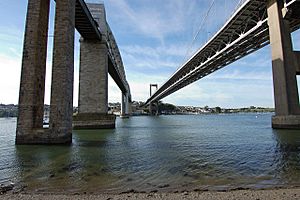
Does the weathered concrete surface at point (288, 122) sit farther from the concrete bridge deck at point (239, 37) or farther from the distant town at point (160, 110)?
the distant town at point (160, 110)

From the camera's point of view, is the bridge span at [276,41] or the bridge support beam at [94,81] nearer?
the bridge span at [276,41]

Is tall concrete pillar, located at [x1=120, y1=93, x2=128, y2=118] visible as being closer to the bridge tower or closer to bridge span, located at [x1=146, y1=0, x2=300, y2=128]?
bridge span, located at [x1=146, y1=0, x2=300, y2=128]

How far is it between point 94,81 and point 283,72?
810 inches

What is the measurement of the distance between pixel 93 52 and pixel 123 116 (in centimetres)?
5833

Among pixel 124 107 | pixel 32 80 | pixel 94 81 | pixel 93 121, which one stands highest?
pixel 94 81

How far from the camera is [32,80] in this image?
1488 cm

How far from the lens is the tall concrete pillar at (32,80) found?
48.0ft

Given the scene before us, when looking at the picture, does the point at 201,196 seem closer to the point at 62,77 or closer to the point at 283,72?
the point at 62,77

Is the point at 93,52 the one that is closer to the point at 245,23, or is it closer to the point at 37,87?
the point at 37,87

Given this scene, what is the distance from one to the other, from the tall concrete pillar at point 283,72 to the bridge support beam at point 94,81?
18.2 m

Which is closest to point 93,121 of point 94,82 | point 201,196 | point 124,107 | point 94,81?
point 94,82

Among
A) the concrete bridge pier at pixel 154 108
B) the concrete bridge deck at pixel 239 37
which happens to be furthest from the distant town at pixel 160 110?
the concrete bridge deck at pixel 239 37

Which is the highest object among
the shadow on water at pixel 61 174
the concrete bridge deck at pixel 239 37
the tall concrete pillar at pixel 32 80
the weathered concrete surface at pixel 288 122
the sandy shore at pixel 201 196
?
the concrete bridge deck at pixel 239 37

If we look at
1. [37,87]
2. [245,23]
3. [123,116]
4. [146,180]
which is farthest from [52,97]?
[123,116]
